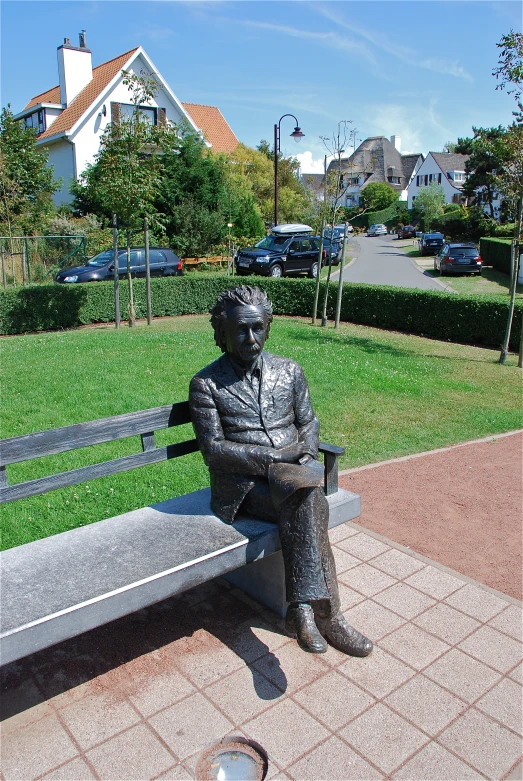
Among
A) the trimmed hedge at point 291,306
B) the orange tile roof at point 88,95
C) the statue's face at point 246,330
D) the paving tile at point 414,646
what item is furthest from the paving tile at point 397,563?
the orange tile roof at point 88,95

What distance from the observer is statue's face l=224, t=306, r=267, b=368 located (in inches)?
142

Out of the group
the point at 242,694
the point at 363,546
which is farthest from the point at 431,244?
the point at 242,694

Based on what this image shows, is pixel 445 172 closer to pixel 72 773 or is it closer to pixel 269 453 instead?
pixel 269 453

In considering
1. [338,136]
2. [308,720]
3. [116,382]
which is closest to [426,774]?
[308,720]

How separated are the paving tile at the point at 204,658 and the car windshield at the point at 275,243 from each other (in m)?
20.7

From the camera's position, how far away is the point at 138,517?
377 cm

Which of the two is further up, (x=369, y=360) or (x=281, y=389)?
(x=281, y=389)

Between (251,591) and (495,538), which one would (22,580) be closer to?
(251,591)

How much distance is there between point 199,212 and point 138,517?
969 inches

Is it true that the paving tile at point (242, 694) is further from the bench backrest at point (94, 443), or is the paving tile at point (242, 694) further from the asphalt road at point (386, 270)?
the asphalt road at point (386, 270)

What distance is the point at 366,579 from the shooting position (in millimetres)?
4262

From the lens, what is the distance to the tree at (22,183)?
76.9 ft

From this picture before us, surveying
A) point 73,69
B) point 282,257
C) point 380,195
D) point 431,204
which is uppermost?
point 73,69

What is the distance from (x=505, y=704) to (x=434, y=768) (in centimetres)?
61
